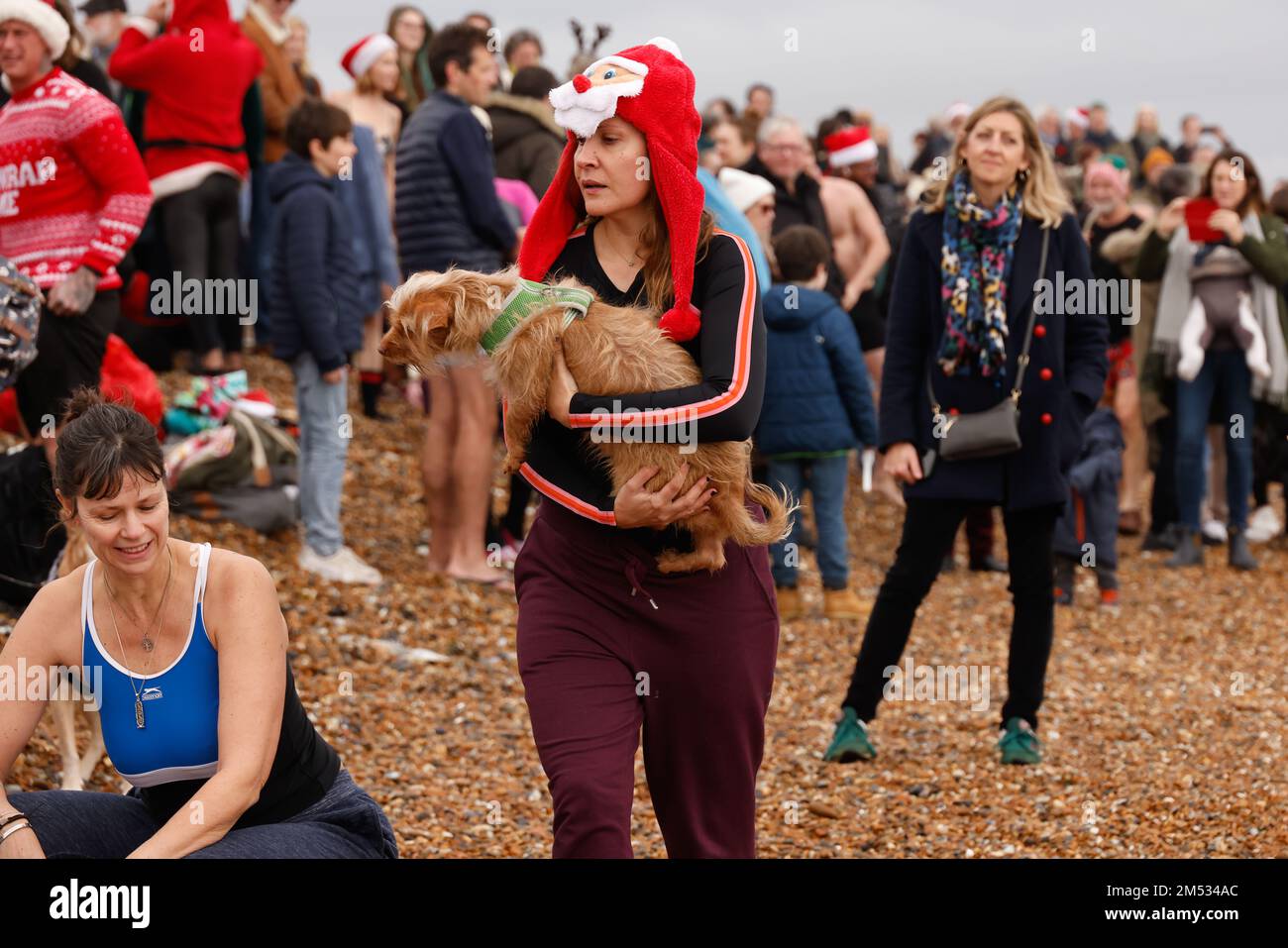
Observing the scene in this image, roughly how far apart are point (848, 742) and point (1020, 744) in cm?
68

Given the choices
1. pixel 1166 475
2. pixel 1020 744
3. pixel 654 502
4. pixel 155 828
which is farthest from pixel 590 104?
pixel 1166 475

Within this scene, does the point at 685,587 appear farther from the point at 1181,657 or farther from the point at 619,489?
the point at 1181,657

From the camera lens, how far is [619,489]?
3746mm

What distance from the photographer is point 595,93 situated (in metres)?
3.72

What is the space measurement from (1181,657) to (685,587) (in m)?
6.19

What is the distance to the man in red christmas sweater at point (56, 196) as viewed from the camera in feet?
20.4

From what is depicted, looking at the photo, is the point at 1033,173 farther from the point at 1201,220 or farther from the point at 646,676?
the point at 1201,220

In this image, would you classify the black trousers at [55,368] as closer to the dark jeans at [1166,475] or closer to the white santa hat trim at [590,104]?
the white santa hat trim at [590,104]

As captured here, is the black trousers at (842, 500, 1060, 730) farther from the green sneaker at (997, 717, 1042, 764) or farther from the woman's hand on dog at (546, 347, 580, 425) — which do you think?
the woman's hand on dog at (546, 347, 580, 425)

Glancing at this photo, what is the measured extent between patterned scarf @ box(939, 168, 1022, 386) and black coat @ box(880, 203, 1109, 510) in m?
0.04

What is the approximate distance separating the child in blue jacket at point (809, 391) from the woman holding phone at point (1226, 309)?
9.66 feet

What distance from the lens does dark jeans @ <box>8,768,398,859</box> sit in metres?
3.77

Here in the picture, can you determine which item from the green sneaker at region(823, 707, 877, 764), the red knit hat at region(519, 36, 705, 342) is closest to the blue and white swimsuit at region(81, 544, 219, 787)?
the red knit hat at region(519, 36, 705, 342)
